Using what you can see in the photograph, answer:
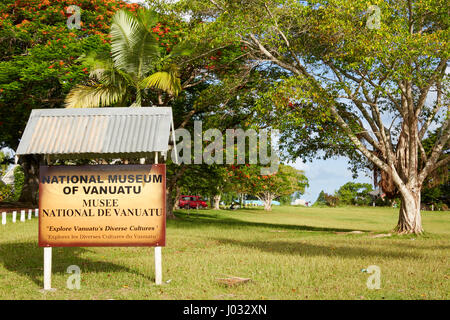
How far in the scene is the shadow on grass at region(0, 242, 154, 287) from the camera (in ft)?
35.4

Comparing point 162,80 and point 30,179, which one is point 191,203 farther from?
point 162,80

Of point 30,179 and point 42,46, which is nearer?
point 42,46

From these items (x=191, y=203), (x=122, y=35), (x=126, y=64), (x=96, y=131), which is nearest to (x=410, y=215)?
(x=126, y=64)

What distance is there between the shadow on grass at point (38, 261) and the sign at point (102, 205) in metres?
1.23

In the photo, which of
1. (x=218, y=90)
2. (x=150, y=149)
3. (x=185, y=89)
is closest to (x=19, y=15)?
(x=185, y=89)

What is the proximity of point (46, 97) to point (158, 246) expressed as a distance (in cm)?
1899

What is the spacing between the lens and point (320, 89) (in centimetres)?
1894

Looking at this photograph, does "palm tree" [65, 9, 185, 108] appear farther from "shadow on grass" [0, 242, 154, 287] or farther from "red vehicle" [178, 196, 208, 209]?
"red vehicle" [178, 196, 208, 209]

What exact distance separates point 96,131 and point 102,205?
1.48 meters

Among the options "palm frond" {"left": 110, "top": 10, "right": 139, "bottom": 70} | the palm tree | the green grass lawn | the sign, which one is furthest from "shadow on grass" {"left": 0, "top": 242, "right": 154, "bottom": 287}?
"palm frond" {"left": 110, "top": 10, "right": 139, "bottom": 70}

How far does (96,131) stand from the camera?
9258mm

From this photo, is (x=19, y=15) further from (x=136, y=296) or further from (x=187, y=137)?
(x=136, y=296)

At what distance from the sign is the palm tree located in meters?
8.11

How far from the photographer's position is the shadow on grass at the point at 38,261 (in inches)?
425
